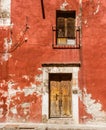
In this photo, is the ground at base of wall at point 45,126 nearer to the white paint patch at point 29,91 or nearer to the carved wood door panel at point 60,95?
the carved wood door panel at point 60,95

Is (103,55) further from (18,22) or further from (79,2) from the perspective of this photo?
(18,22)

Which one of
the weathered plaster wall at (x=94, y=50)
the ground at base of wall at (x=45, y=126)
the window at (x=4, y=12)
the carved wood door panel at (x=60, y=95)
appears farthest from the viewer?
the window at (x=4, y=12)

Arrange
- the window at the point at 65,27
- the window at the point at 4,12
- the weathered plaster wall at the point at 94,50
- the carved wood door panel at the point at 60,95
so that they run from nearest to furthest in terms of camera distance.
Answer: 1. the weathered plaster wall at the point at 94,50
2. the carved wood door panel at the point at 60,95
3. the window at the point at 4,12
4. the window at the point at 65,27

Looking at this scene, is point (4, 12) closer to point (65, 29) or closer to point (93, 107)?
point (65, 29)

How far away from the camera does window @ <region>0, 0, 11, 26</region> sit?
623 inches

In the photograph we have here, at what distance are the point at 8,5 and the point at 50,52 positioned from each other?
2701mm

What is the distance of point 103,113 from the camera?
15.4 metres

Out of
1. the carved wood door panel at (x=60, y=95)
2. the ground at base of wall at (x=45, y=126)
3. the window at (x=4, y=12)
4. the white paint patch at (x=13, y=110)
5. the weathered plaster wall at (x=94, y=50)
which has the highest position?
the window at (x=4, y=12)

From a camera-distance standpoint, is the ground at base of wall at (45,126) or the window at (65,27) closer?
the ground at base of wall at (45,126)

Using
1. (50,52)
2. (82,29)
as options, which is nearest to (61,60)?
(50,52)

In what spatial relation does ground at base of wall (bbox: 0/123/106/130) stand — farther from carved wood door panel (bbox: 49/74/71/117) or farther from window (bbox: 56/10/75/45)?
window (bbox: 56/10/75/45)

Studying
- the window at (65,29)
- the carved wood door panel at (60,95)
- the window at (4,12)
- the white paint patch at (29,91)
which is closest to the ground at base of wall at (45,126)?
the carved wood door panel at (60,95)

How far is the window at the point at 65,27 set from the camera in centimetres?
1602

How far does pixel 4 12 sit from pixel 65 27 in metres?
2.68
